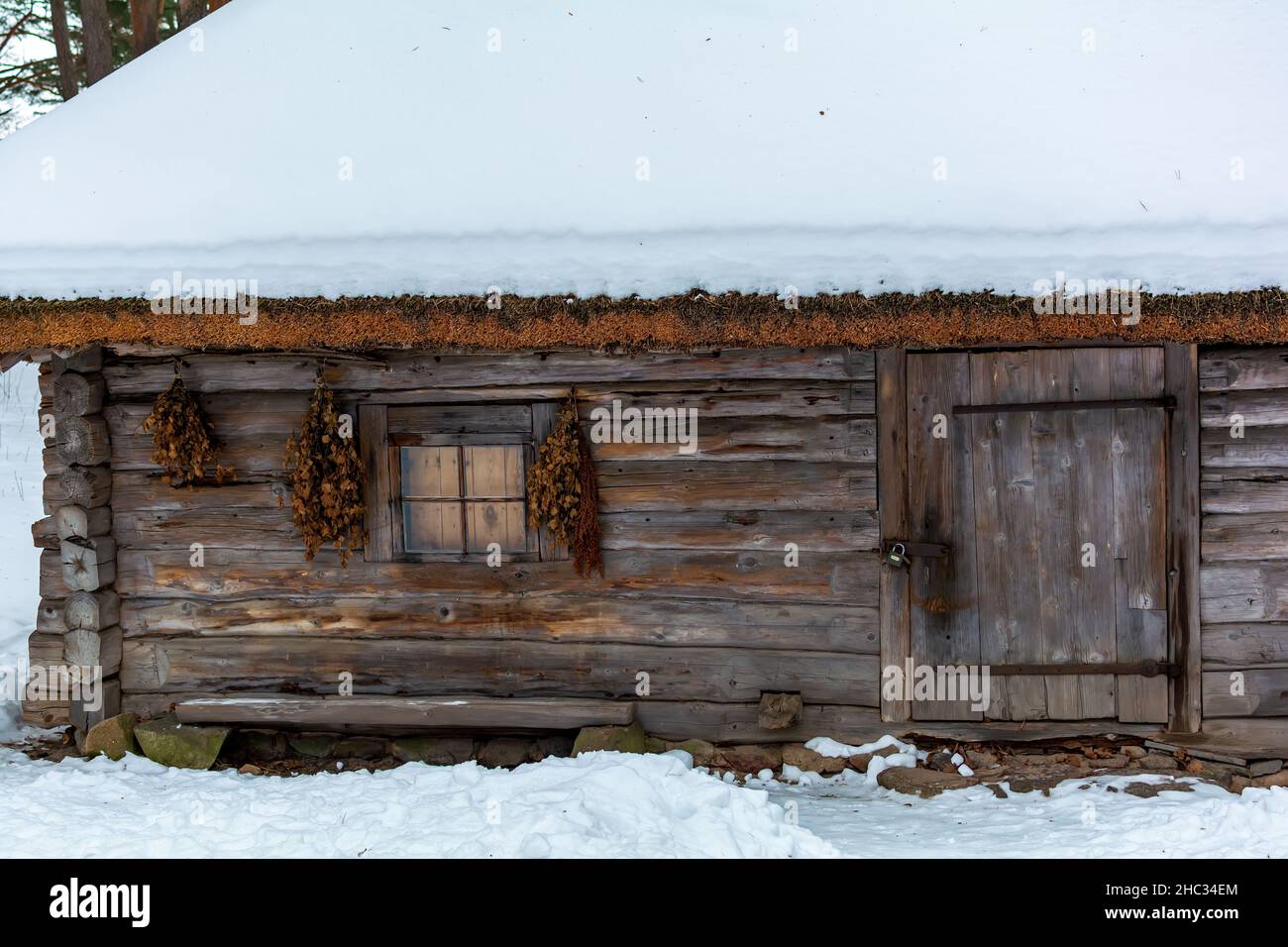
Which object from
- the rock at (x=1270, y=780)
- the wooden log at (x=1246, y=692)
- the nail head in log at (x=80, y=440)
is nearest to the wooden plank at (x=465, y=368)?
the nail head in log at (x=80, y=440)

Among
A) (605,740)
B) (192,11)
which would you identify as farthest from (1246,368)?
(192,11)

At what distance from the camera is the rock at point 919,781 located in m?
4.76

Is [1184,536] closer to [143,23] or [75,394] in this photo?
[75,394]

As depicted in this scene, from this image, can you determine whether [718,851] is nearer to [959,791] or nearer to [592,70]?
[959,791]

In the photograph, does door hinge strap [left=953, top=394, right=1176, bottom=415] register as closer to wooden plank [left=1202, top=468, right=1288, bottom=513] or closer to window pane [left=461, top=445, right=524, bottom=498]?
wooden plank [left=1202, top=468, right=1288, bottom=513]

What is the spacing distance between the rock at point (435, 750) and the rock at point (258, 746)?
667 millimetres

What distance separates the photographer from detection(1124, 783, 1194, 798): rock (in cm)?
456

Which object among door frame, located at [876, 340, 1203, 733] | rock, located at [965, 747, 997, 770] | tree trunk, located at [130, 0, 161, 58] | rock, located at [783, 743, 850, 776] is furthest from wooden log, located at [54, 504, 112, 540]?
tree trunk, located at [130, 0, 161, 58]

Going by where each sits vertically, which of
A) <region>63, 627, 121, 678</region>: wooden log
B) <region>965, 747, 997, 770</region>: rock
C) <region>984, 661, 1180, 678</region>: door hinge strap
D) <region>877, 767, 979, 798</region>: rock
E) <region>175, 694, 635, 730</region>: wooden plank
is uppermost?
<region>63, 627, 121, 678</region>: wooden log

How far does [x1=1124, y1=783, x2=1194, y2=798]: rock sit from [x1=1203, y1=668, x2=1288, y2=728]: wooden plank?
1.49ft

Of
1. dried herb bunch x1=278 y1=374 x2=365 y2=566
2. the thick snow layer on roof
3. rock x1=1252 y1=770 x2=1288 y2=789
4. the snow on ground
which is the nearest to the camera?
the snow on ground

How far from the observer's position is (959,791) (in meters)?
4.72
